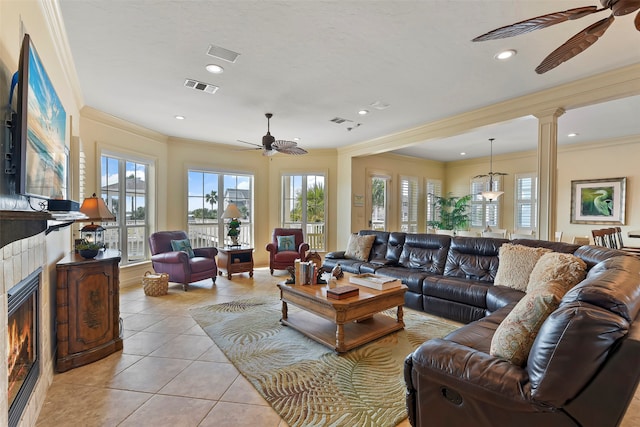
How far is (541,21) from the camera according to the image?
Answer: 5.38 feet

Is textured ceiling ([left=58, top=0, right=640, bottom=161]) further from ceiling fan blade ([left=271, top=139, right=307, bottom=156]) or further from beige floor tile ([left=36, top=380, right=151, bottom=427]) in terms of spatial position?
beige floor tile ([left=36, top=380, right=151, bottom=427])

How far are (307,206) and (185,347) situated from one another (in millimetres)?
4592

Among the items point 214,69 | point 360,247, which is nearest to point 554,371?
point 214,69

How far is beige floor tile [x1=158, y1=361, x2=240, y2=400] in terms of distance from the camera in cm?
213

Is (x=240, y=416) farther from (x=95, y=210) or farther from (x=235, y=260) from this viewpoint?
(x=235, y=260)

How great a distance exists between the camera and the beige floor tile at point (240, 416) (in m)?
1.83

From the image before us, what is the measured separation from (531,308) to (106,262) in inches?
121

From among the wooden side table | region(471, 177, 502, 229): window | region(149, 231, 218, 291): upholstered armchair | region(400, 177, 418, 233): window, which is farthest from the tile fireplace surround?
region(471, 177, 502, 229): window

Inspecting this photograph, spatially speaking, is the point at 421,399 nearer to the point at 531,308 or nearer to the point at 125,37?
the point at 531,308

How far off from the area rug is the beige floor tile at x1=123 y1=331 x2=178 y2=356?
1.36ft

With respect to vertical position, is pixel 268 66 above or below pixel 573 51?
above

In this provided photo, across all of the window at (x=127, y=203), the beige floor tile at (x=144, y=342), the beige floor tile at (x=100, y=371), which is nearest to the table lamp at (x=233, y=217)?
the window at (x=127, y=203)

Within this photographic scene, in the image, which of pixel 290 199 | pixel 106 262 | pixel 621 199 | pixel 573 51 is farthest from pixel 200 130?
pixel 621 199

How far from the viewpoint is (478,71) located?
3.09 meters
